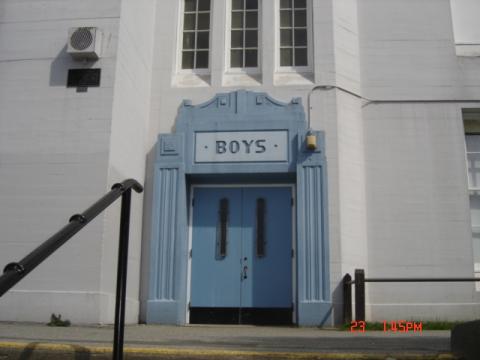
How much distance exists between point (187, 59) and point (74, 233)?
742 centimetres

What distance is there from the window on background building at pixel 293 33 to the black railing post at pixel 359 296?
3.86 metres

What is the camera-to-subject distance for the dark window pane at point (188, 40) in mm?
10539

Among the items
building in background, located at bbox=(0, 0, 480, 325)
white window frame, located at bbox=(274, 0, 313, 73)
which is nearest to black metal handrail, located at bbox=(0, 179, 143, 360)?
building in background, located at bbox=(0, 0, 480, 325)

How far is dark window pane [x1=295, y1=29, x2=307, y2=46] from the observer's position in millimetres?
10359

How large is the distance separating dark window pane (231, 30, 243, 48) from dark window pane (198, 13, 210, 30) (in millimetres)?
502

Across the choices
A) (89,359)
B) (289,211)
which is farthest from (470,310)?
(89,359)

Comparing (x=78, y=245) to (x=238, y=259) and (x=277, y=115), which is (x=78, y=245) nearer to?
(x=238, y=259)

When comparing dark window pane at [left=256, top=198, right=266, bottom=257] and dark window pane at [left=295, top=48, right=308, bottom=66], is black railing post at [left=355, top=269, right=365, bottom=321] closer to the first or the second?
dark window pane at [left=256, top=198, right=266, bottom=257]

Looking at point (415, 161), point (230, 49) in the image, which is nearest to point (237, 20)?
point (230, 49)

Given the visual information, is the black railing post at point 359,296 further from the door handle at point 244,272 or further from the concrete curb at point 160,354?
the concrete curb at point 160,354

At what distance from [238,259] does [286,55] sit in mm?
3690

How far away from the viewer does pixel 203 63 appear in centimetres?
1043

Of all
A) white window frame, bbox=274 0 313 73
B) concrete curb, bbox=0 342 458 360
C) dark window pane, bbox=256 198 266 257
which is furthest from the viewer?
white window frame, bbox=274 0 313 73

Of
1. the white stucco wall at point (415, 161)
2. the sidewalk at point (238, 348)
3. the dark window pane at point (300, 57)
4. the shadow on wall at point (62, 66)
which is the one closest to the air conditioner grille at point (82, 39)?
the shadow on wall at point (62, 66)
